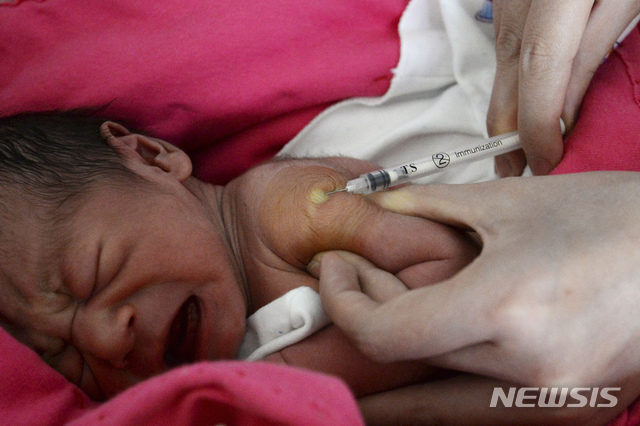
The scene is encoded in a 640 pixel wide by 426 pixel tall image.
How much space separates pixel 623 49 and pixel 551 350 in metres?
0.90

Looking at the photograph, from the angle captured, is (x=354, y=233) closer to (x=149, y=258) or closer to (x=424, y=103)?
(x=149, y=258)

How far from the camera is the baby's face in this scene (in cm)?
93

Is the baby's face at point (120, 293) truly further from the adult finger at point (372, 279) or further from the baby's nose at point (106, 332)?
the adult finger at point (372, 279)

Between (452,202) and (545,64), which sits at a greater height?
(545,64)

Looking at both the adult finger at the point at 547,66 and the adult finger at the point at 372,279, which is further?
the adult finger at the point at 547,66

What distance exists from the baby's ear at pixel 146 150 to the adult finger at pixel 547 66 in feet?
2.52

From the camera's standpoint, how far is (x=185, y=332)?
1.06m

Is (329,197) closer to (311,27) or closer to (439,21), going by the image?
(311,27)

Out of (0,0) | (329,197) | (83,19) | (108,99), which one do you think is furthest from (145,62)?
(329,197)

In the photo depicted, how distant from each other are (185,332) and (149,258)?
18cm

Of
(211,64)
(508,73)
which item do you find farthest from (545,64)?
(211,64)

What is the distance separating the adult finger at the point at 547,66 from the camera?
1045 mm

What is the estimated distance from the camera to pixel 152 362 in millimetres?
969

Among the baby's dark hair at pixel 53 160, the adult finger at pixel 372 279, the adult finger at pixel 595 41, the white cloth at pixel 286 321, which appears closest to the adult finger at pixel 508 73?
the adult finger at pixel 595 41
